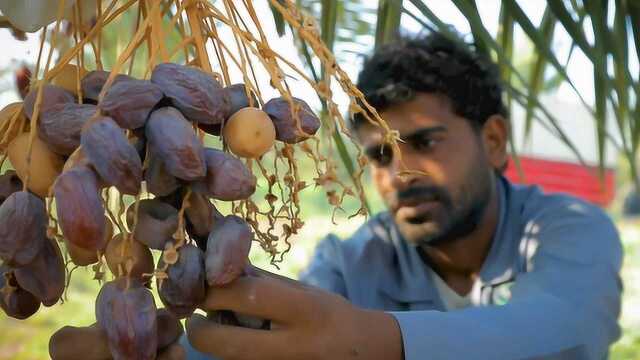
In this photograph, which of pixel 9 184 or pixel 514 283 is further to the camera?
pixel 514 283

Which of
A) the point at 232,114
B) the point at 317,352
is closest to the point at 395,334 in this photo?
the point at 317,352

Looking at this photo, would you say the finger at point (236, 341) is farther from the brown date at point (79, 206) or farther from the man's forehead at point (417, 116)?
the man's forehead at point (417, 116)

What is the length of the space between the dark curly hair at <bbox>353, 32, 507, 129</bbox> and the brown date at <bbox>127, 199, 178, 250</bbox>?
0.82 m

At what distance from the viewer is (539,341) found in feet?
2.61

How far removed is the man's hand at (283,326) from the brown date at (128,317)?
0.04m

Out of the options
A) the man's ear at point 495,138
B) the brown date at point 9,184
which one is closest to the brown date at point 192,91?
the brown date at point 9,184

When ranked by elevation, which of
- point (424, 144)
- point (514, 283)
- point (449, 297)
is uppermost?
point (424, 144)

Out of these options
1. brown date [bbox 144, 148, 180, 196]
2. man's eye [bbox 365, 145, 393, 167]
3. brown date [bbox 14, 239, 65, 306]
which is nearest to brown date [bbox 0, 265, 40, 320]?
brown date [bbox 14, 239, 65, 306]

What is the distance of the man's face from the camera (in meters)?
1.26

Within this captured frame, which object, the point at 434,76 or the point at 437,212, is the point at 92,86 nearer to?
the point at 437,212

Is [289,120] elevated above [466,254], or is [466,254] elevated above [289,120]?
[289,120]

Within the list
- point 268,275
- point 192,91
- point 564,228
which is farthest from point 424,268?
point 192,91

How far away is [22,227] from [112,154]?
0.08 metres

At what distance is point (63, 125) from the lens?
50cm
